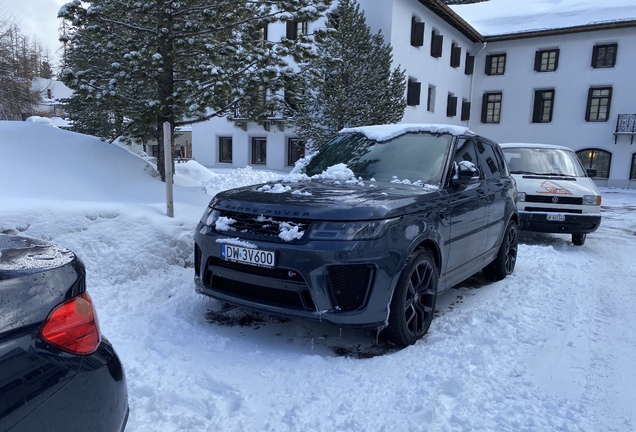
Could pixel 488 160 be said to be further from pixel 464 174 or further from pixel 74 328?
pixel 74 328

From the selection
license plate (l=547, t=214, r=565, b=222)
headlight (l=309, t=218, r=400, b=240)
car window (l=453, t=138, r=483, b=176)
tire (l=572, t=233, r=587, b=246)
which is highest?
car window (l=453, t=138, r=483, b=176)

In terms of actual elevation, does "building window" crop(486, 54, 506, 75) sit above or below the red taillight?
above

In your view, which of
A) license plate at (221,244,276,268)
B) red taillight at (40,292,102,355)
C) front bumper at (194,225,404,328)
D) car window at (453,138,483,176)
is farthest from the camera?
car window at (453,138,483,176)

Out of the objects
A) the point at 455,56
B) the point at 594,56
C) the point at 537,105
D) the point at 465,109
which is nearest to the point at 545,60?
the point at 594,56

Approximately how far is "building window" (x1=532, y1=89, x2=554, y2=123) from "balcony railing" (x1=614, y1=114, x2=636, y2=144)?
3.62 m

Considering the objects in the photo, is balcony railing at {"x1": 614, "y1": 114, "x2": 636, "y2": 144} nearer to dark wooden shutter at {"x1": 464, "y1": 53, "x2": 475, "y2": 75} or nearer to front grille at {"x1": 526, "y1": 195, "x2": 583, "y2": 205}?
dark wooden shutter at {"x1": 464, "y1": 53, "x2": 475, "y2": 75}

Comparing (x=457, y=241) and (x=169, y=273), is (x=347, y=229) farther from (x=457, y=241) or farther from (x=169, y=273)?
(x=169, y=273)

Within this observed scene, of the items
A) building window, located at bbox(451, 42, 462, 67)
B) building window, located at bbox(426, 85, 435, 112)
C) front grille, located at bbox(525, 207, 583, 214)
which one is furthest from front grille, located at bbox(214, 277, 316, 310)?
building window, located at bbox(451, 42, 462, 67)

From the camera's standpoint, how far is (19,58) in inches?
795

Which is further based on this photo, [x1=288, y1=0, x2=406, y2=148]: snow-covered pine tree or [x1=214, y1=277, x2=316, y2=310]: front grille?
[x1=288, y1=0, x2=406, y2=148]: snow-covered pine tree

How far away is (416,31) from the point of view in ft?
73.6

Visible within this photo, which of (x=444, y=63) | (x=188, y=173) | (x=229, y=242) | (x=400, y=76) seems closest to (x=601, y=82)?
(x=444, y=63)

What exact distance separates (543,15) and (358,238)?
3265 centimetres

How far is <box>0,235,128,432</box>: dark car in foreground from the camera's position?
4.42 feet
